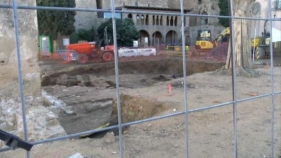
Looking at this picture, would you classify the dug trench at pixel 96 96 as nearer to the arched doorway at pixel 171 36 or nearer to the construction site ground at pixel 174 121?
the construction site ground at pixel 174 121

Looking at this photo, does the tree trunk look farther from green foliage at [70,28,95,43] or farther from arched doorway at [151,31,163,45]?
arched doorway at [151,31,163,45]

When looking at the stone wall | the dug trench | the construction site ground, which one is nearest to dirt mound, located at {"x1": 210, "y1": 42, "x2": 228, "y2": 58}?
the dug trench

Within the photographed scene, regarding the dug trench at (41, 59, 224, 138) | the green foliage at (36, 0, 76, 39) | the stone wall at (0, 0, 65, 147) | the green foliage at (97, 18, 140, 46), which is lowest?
the dug trench at (41, 59, 224, 138)

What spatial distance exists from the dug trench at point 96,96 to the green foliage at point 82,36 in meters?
8.94

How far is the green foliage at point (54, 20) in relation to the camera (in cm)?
2678

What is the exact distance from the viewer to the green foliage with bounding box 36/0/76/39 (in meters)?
26.8

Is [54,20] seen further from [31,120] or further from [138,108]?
[31,120]

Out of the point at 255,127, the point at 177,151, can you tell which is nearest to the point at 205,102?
the point at 255,127

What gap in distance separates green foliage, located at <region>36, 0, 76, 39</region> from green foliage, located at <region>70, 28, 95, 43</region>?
57.2 inches

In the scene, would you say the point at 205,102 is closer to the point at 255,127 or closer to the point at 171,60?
the point at 255,127

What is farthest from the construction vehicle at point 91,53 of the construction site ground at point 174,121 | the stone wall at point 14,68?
the stone wall at point 14,68

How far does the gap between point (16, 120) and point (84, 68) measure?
48.0ft

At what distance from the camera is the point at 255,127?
535 centimetres

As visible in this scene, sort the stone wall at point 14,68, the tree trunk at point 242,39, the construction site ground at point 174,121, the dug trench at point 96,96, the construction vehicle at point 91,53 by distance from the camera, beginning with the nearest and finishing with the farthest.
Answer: the construction site ground at point 174,121, the stone wall at point 14,68, the dug trench at point 96,96, the tree trunk at point 242,39, the construction vehicle at point 91,53
